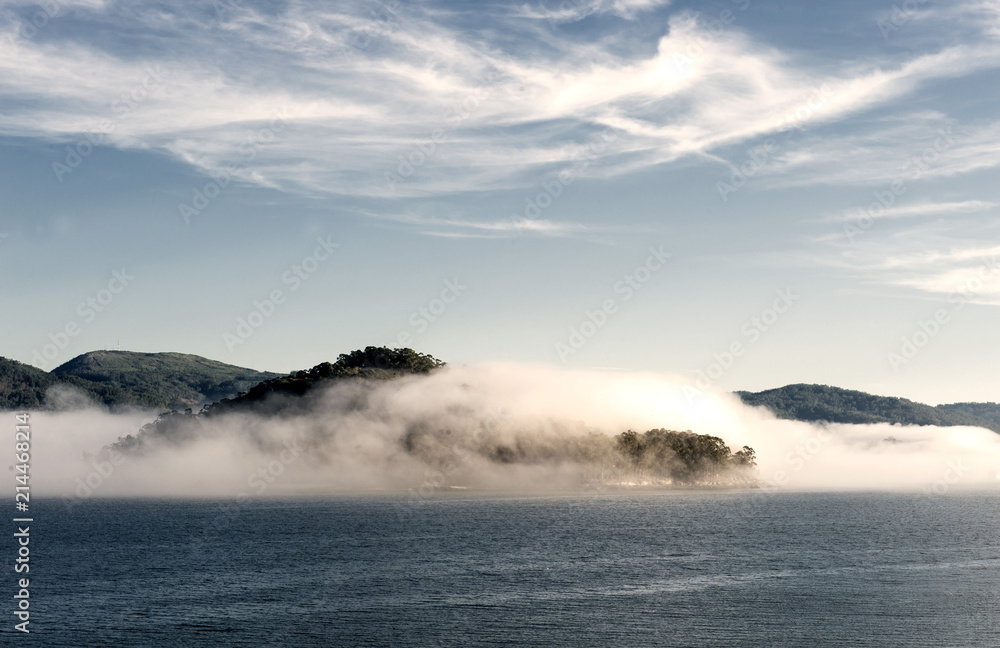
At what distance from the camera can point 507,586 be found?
9369 cm

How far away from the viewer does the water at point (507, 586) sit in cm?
7288

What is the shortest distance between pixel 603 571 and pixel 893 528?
9774cm

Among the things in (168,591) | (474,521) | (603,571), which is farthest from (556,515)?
(168,591)

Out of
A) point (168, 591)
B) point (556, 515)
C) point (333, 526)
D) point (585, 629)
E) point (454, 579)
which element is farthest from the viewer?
point (556, 515)

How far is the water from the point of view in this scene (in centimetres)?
7288

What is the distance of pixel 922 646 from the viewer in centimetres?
6988

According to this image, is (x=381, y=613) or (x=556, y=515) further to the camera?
(x=556, y=515)

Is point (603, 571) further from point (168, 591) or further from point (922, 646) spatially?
point (168, 591)

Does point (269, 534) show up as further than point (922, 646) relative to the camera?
Yes

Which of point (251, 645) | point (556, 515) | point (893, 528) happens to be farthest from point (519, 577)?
point (893, 528)

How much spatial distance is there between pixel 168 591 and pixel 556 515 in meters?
115

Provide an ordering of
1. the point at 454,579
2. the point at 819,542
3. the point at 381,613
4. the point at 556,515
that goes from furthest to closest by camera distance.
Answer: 1. the point at 556,515
2. the point at 819,542
3. the point at 454,579
4. the point at 381,613

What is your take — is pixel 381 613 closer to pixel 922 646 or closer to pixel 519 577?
pixel 519 577

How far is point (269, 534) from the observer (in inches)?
5846
